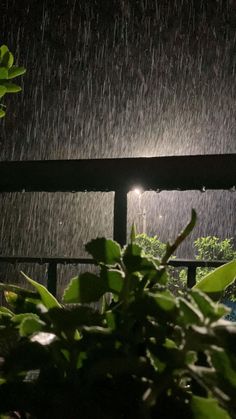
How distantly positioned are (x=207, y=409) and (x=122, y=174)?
61 cm

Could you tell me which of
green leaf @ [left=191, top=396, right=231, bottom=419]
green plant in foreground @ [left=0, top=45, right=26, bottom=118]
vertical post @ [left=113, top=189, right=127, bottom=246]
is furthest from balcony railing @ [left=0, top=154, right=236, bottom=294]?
green leaf @ [left=191, top=396, right=231, bottom=419]

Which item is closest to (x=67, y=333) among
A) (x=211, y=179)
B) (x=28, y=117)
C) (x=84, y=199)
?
(x=211, y=179)

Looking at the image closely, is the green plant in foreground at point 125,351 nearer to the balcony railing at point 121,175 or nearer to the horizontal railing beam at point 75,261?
the balcony railing at point 121,175

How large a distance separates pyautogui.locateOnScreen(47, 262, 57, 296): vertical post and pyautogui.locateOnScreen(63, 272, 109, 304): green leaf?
0.71 metres

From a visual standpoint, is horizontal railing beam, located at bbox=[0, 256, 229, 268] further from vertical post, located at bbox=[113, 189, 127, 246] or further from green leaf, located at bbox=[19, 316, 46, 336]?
green leaf, located at bbox=[19, 316, 46, 336]

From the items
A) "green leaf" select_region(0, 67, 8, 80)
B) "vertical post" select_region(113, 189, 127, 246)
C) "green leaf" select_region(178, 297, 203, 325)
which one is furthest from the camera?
"vertical post" select_region(113, 189, 127, 246)

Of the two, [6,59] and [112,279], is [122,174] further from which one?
[112,279]

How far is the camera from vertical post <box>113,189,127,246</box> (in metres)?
0.87

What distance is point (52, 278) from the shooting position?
1.05 metres

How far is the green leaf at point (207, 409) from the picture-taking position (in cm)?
26

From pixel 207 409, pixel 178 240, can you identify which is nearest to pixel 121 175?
pixel 178 240

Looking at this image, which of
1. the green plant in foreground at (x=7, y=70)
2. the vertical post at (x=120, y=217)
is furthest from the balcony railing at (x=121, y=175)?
the green plant in foreground at (x=7, y=70)

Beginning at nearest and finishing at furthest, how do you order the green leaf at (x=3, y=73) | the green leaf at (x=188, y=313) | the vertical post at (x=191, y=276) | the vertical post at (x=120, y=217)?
1. the green leaf at (x=188, y=313)
2. the green leaf at (x=3, y=73)
3. the vertical post at (x=120, y=217)
4. the vertical post at (x=191, y=276)

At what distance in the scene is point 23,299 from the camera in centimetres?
39
